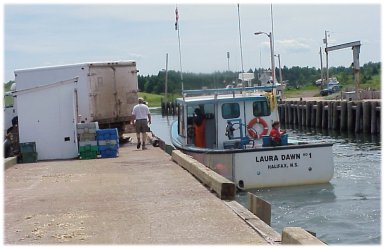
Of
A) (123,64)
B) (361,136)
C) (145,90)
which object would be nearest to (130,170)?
(123,64)

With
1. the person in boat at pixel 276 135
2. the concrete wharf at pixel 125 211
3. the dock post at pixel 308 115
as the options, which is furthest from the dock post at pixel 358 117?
the concrete wharf at pixel 125 211

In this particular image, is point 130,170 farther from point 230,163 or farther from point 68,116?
point 68,116

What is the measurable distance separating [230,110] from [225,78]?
139 cm

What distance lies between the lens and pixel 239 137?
1808cm

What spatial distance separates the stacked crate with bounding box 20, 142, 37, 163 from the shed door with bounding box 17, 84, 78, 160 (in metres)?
0.37

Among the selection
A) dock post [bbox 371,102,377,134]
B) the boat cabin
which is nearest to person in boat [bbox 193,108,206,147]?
the boat cabin

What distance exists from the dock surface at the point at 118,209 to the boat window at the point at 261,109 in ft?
11.6

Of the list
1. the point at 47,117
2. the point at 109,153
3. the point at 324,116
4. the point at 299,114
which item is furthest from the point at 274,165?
the point at 299,114

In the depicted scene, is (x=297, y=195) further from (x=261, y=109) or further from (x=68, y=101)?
(x=68, y=101)

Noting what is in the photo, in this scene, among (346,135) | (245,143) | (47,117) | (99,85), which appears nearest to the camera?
(245,143)

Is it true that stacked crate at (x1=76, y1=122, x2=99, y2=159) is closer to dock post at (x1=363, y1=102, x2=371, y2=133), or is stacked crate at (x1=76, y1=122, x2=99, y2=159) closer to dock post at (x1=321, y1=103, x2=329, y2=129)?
dock post at (x1=363, y1=102, x2=371, y2=133)

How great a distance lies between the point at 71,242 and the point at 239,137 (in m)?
10.5

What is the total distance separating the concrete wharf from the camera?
806cm

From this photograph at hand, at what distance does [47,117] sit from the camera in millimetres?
18734
